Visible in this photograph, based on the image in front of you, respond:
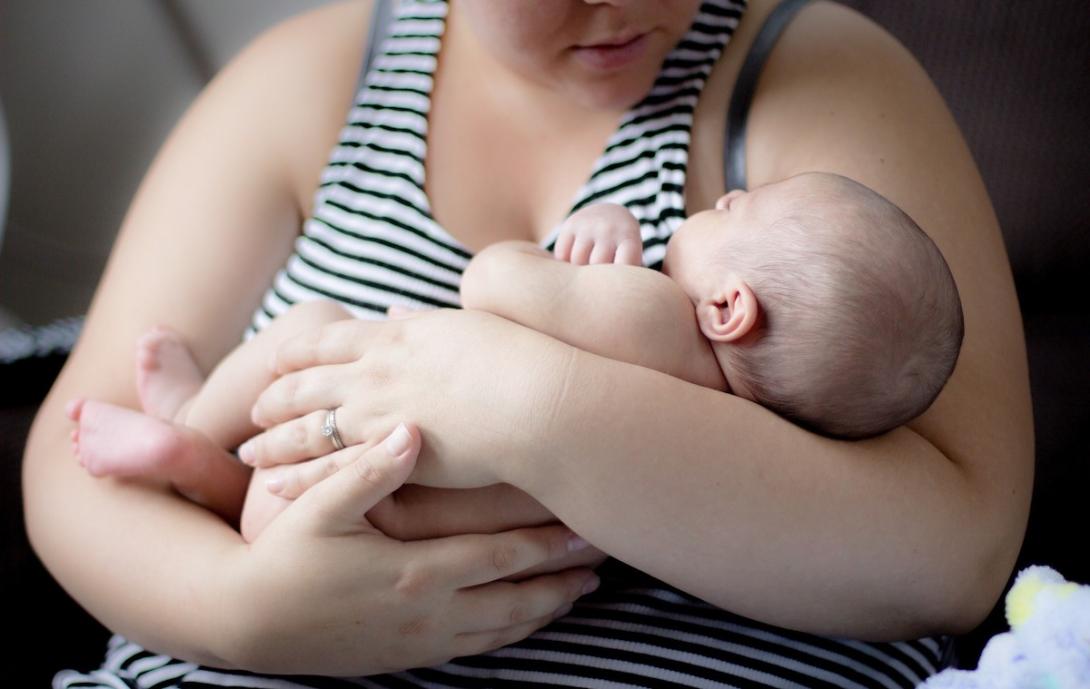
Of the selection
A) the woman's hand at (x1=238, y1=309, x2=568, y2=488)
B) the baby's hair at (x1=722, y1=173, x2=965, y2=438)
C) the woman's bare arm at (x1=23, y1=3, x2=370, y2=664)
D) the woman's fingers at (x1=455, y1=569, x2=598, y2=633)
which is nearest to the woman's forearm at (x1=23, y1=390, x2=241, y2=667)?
the woman's bare arm at (x1=23, y1=3, x2=370, y2=664)

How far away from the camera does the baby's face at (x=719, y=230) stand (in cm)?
91

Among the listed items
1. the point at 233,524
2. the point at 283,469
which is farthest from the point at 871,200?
the point at 233,524

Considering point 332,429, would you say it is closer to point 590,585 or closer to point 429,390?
point 429,390

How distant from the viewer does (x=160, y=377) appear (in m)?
→ 1.16

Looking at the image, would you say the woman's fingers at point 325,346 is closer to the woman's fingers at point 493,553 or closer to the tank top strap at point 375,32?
the woman's fingers at point 493,553

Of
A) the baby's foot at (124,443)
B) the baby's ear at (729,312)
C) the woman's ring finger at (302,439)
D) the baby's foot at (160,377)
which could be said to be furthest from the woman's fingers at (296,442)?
the baby's ear at (729,312)

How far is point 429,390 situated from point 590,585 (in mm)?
266

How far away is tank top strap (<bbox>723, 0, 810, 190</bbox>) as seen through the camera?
1121 mm

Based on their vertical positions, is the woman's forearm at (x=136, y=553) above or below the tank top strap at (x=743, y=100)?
below

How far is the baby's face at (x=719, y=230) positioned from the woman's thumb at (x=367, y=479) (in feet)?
0.95

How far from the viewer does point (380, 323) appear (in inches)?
38.4

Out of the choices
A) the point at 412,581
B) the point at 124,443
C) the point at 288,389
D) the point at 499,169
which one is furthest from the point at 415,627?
the point at 499,169

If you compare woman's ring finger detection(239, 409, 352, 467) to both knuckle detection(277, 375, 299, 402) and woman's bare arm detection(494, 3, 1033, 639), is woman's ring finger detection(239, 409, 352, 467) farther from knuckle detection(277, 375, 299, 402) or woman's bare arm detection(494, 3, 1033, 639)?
woman's bare arm detection(494, 3, 1033, 639)

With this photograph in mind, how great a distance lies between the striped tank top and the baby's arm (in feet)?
0.48
